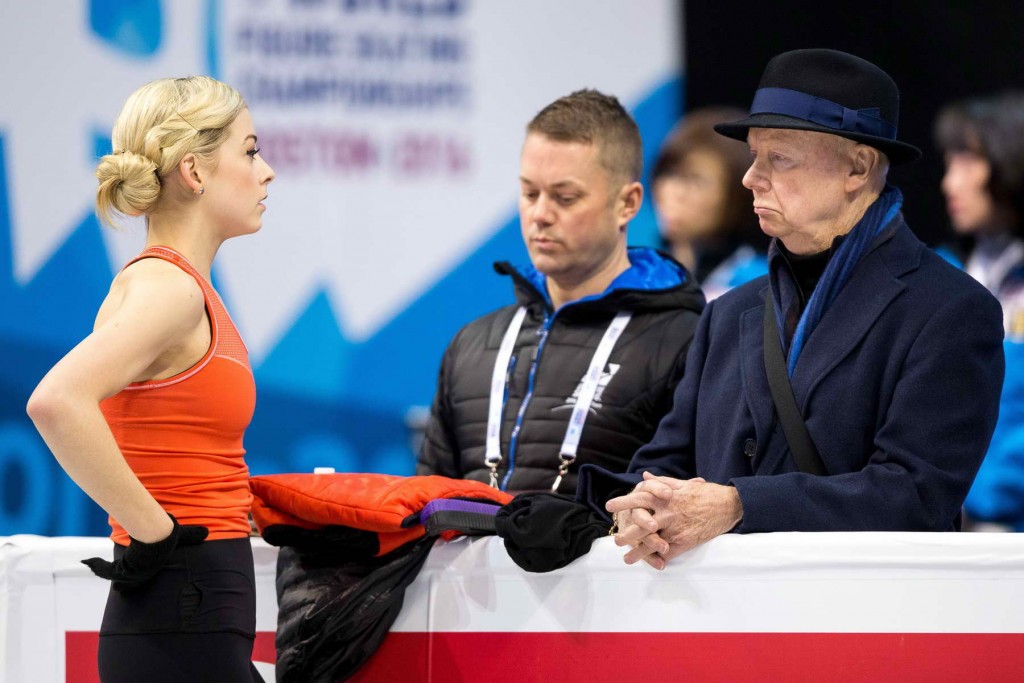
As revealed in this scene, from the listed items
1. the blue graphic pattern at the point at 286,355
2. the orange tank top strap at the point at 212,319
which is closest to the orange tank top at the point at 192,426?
the orange tank top strap at the point at 212,319

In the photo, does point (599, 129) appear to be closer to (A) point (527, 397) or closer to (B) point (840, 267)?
(A) point (527, 397)

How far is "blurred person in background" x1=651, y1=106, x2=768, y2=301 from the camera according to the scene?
4.79 metres

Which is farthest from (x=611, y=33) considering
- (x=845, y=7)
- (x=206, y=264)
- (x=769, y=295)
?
(x=206, y=264)

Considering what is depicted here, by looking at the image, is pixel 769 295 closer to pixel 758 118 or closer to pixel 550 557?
pixel 758 118

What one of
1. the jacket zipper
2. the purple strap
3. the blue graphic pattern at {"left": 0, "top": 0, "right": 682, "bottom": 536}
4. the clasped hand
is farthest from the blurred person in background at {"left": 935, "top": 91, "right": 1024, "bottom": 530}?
the purple strap

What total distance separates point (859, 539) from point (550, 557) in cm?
49

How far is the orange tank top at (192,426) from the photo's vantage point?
2045 millimetres

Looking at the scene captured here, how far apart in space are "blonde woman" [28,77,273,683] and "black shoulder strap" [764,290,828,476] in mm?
918

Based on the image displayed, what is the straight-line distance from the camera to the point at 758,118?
7.97 ft

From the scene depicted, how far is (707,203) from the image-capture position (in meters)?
4.83

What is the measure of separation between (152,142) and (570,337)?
1265mm

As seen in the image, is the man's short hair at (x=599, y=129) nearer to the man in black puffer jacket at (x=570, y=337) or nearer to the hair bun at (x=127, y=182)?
the man in black puffer jacket at (x=570, y=337)

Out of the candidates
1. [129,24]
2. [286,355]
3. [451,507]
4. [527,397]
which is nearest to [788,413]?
[451,507]

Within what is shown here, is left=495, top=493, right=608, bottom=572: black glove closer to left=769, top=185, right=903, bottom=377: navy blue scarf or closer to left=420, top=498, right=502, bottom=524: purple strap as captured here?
left=420, top=498, right=502, bottom=524: purple strap
